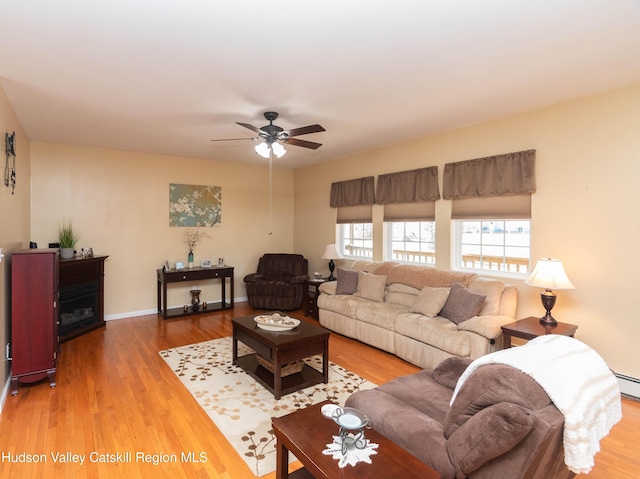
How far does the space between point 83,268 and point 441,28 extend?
16.7 ft

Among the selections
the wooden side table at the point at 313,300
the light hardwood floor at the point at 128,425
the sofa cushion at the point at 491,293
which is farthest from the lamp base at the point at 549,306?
the wooden side table at the point at 313,300

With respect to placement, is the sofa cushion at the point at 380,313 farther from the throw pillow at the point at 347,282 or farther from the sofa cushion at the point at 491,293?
the sofa cushion at the point at 491,293

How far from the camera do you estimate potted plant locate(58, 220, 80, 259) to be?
4.61 metres

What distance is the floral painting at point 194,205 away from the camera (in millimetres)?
5969

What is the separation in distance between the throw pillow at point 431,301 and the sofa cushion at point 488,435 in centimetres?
245

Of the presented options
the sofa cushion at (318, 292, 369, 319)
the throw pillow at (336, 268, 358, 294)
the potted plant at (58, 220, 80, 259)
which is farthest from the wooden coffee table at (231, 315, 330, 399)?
the potted plant at (58, 220, 80, 259)

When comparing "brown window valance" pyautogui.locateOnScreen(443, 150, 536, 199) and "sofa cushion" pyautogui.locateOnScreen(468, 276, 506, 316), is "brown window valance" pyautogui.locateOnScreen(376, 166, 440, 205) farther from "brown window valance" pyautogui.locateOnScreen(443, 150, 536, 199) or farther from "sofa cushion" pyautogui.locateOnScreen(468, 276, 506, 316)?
"sofa cushion" pyautogui.locateOnScreen(468, 276, 506, 316)

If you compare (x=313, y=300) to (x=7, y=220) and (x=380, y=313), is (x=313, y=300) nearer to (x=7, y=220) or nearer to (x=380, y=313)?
(x=380, y=313)

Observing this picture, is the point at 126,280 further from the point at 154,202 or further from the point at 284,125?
the point at 284,125

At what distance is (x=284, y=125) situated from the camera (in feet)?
13.3

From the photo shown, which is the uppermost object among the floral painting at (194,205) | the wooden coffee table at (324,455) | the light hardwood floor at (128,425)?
the floral painting at (194,205)

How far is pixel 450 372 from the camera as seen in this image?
93.7 inches

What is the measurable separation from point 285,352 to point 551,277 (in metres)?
2.53

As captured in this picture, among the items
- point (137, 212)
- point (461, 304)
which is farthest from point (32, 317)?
point (461, 304)
